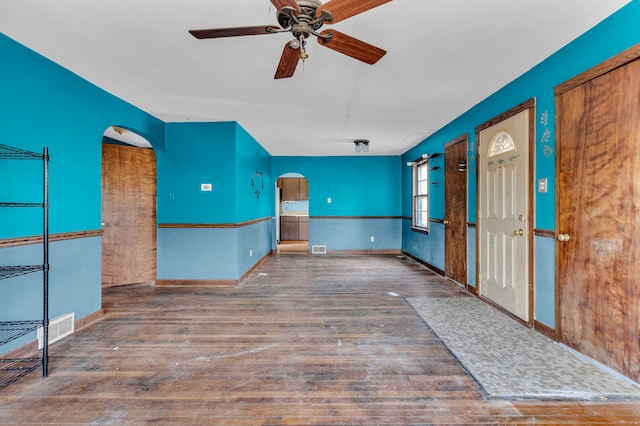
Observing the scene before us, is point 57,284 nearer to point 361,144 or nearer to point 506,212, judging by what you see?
point 506,212

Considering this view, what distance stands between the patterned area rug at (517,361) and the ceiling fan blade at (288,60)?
2.49 m

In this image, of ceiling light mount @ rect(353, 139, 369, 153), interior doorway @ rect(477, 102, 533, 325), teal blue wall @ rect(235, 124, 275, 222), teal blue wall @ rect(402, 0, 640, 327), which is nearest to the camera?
teal blue wall @ rect(402, 0, 640, 327)

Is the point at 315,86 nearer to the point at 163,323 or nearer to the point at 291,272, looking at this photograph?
the point at 163,323

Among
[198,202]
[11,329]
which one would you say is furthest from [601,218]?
[198,202]

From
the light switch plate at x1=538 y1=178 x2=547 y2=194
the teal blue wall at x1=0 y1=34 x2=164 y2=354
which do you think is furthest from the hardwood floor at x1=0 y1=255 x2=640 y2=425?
the light switch plate at x1=538 y1=178 x2=547 y2=194

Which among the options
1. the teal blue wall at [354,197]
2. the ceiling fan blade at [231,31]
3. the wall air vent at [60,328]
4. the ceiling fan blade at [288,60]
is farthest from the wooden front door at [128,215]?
the teal blue wall at [354,197]

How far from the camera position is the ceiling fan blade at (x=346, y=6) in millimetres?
1530

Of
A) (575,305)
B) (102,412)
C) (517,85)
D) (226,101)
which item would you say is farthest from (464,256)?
(102,412)

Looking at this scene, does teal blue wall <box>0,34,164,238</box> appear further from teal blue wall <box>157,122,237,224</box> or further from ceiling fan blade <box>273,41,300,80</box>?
ceiling fan blade <box>273,41,300,80</box>

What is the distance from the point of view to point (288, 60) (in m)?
2.09

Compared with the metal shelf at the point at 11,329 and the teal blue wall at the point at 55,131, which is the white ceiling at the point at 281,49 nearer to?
the teal blue wall at the point at 55,131

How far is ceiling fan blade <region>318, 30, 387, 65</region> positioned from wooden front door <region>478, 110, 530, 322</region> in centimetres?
184

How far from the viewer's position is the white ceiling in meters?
1.97

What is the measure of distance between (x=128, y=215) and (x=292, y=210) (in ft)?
19.5
